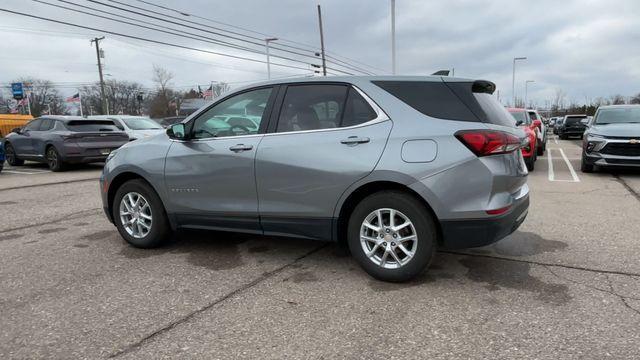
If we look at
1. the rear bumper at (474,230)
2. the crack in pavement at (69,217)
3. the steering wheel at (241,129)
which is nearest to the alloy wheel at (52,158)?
the crack in pavement at (69,217)

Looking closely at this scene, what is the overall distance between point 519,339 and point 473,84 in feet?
6.56

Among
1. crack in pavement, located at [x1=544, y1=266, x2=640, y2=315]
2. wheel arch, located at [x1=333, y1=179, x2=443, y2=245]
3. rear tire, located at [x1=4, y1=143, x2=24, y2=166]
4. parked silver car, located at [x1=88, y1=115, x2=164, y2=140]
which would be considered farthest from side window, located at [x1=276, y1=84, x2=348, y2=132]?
rear tire, located at [x1=4, y1=143, x2=24, y2=166]

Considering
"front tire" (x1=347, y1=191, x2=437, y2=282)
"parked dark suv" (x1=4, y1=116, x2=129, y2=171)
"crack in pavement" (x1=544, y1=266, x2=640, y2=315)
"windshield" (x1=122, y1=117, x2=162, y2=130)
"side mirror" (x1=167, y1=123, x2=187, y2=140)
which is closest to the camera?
"crack in pavement" (x1=544, y1=266, x2=640, y2=315)

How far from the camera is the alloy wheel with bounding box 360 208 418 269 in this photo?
146 inches

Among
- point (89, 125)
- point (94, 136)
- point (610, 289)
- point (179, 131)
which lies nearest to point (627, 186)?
point (610, 289)

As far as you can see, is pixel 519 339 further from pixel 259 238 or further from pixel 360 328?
pixel 259 238

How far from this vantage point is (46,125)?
13664mm

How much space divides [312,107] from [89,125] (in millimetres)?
11315

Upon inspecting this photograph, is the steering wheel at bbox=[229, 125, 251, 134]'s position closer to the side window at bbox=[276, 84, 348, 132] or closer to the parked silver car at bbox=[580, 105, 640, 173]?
the side window at bbox=[276, 84, 348, 132]

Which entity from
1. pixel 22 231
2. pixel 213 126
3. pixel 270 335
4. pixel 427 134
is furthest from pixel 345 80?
pixel 22 231

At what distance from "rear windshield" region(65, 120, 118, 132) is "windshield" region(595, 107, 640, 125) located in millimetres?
13060

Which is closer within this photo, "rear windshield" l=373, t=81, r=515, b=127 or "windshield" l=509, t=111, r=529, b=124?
"rear windshield" l=373, t=81, r=515, b=127

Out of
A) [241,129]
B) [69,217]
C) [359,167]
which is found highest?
[241,129]

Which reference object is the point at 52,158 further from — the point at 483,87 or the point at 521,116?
the point at 521,116
